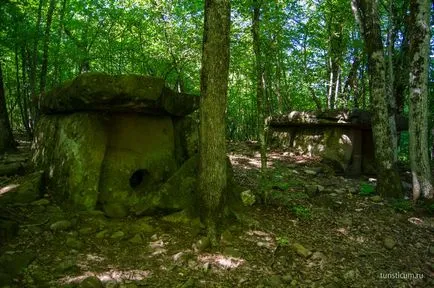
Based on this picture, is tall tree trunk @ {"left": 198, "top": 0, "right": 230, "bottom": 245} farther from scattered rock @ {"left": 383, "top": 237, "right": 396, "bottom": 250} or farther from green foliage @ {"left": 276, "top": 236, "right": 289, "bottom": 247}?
scattered rock @ {"left": 383, "top": 237, "right": 396, "bottom": 250}

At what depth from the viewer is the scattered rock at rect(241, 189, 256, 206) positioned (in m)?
5.70

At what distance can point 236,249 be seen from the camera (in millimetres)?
4418

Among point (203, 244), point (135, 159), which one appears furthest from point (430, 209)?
point (135, 159)

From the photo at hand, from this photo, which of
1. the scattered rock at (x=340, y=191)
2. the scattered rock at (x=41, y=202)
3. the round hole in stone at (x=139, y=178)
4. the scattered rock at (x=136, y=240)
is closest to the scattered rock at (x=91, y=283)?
the scattered rock at (x=136, y=240)

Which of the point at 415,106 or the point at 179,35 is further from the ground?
the point at 179,35

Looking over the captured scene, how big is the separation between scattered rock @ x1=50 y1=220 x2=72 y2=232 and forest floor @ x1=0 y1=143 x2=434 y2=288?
0.01 meters

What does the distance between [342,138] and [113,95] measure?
20.4 ft

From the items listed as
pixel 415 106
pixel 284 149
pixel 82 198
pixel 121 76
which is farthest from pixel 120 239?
pixel 284 149

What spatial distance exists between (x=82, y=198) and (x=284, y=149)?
22.7 ft

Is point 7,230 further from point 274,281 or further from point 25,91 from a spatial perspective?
point 25,91

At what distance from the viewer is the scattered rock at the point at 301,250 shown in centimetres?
444

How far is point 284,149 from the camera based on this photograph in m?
10.8

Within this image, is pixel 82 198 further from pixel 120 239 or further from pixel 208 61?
pixel 208 61

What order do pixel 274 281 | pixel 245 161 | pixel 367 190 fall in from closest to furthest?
pixel 274 281 < pixel 367 190 < pixel 245 161
